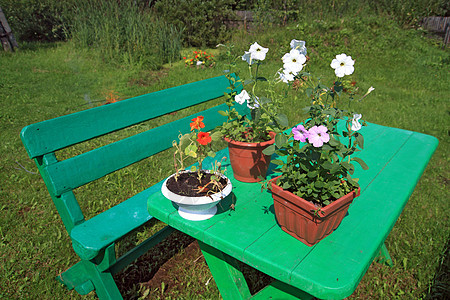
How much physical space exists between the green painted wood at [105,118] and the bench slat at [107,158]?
91 millimetres

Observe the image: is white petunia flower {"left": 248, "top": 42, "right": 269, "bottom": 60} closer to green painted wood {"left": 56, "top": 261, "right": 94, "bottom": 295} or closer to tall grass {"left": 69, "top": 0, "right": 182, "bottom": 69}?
green painted wood {"left": 56, "top": 261, "right": 94, "bottom": 295}

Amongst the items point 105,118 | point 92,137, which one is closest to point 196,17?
point 105,118

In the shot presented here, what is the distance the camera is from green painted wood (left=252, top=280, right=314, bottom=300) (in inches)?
56.8

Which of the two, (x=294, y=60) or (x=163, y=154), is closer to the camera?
(x=294, y=60)

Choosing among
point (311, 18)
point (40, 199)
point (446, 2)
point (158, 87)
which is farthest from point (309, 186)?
point (446, 2)

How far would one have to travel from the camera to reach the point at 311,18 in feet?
26.3

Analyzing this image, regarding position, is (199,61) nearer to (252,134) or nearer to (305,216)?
(252,134)

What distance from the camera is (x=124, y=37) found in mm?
6500

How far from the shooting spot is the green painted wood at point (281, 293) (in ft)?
4.74

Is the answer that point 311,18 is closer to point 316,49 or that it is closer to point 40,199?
point 316,49

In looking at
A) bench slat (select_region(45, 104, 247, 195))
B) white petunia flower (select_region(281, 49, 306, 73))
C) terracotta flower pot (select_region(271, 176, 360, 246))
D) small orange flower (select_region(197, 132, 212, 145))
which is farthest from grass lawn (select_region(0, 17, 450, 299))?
terracotta flower pot (select_region(271, 176, 360, 246))

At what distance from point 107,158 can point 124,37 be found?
208 inches

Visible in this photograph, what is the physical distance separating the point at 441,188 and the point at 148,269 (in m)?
2.70

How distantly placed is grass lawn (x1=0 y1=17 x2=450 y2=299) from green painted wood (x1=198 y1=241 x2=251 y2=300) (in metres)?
0.48
